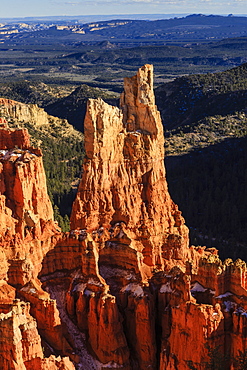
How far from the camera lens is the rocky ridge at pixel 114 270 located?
114 ft

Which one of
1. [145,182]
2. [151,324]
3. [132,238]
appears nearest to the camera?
[151,324]

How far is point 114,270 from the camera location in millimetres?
42594

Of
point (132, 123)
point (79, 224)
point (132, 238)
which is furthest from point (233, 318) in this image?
point (132, 123)

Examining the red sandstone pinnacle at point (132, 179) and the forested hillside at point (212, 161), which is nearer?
the red sandstone pinnacle at point (132, 179)

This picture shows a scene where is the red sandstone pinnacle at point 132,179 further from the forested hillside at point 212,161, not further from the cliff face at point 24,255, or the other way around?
the forested hillside at point 212,161

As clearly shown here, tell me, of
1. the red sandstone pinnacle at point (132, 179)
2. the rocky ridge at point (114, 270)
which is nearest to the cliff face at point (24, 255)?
the rocky ridge at point (114, 270)

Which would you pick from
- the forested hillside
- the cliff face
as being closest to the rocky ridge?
the cliff face

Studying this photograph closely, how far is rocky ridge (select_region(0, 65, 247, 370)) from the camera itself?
114 feet

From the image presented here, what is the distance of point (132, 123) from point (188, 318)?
681 inches

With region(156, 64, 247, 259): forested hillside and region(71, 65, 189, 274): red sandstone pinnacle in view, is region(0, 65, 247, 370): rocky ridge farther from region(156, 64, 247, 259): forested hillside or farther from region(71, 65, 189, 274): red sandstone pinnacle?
region(156, 64, 247, 259): forested hillside

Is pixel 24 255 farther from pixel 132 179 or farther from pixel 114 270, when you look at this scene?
pixel 132 179

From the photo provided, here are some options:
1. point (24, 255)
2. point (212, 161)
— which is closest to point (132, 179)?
point (24, 255)

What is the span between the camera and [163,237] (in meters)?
47.0

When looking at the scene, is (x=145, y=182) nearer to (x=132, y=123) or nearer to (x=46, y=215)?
(x=132, y=123)
